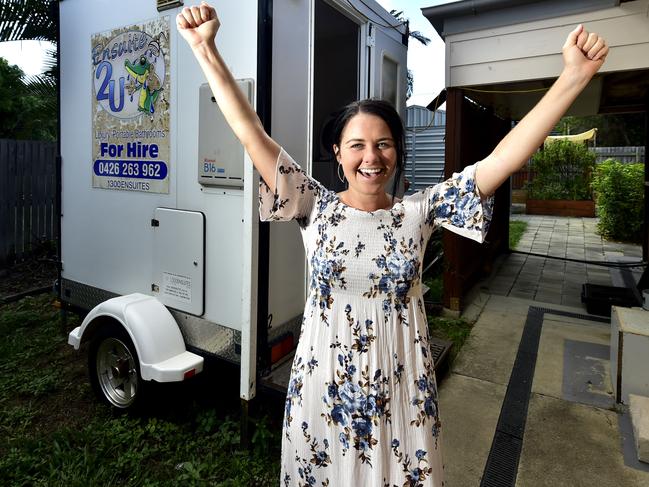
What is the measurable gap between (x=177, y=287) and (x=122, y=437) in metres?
0.88

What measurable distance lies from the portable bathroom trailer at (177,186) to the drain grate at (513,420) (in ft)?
3.78

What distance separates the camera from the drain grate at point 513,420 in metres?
2.24

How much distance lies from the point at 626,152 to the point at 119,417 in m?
15.9

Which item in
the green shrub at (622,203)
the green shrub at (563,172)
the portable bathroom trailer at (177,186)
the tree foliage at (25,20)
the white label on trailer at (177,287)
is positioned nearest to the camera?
the portable bathroom trailer at (177,186)

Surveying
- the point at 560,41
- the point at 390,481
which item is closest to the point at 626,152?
the point at 560,41

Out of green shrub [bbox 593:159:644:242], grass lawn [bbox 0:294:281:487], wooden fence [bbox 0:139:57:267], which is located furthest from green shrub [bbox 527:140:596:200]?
grass lawn [bbox 0:294:281:487]

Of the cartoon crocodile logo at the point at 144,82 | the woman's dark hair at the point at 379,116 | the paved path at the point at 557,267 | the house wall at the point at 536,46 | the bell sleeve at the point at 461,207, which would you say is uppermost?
the house wall at the point at 536,46

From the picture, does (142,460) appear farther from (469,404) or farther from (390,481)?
(469,404)

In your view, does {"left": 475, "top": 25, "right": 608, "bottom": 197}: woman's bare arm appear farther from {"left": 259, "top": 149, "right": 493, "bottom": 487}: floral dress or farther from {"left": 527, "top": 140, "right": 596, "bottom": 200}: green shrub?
{"left": 527, "top": 140, "right": 596, "bottom": 200}: green shrub

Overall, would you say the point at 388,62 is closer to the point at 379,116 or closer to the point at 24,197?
the point at 379,116

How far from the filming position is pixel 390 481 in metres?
1.24

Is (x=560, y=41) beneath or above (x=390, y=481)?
above

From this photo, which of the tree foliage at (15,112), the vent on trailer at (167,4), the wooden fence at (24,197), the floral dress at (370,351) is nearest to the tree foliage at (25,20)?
the wooden fence at (24,197)

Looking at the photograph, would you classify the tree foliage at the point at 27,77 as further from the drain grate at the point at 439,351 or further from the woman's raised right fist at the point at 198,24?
the drain grate at the point at 439,351
